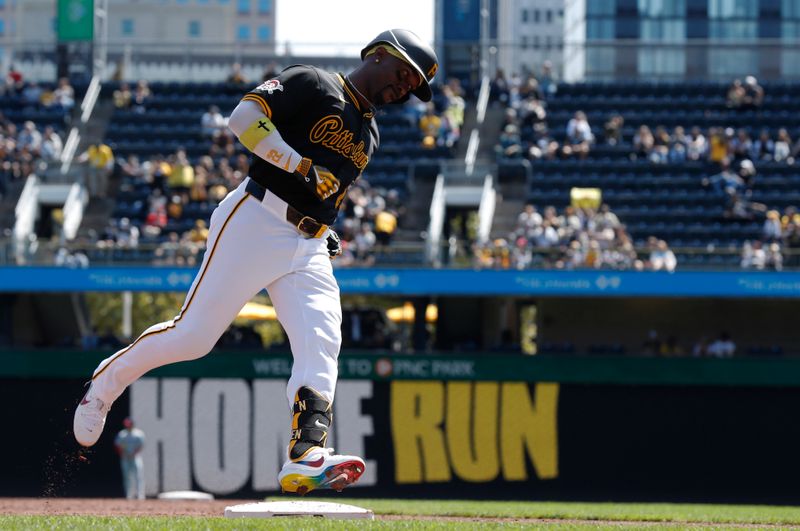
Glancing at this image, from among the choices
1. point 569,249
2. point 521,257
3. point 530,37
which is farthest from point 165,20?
point 569,249

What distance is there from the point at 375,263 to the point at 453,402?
9.97 feet

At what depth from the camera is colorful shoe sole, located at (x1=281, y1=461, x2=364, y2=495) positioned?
6434mm

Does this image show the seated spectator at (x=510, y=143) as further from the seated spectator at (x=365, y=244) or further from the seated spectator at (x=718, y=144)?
the seated spectator at (x=365, y=244)

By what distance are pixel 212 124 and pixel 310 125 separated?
21.8m

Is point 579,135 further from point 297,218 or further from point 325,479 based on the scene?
point 325,479

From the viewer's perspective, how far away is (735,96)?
93.6ft

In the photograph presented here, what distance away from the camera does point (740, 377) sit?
63.2ft

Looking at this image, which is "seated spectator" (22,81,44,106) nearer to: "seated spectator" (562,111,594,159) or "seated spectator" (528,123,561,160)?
"seated spectator" (528,123,561,160)

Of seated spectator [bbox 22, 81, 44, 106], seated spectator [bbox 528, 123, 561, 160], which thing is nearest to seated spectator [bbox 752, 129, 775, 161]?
seated spectator [bbox 528, 123, 561, 160]

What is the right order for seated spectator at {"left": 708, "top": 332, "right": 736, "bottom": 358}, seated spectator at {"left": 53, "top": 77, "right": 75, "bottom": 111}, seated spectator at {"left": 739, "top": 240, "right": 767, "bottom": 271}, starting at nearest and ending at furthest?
seated spectator at {"left": 739, "top": 240, "right": 767, "bottom": 271}
seated spectator at {"left": 708, "top": 332, "right": 736, "bottom": 358}
seated spectator at {"left": 53, "top": 77, "right": 75, "bottom": 111}

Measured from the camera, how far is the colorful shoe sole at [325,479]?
643cm

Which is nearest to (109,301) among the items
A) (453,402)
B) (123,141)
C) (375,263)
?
(123,141)

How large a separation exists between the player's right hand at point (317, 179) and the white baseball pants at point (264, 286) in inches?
7.4

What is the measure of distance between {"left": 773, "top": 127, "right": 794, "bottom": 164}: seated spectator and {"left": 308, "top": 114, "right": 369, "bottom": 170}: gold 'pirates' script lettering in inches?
817
